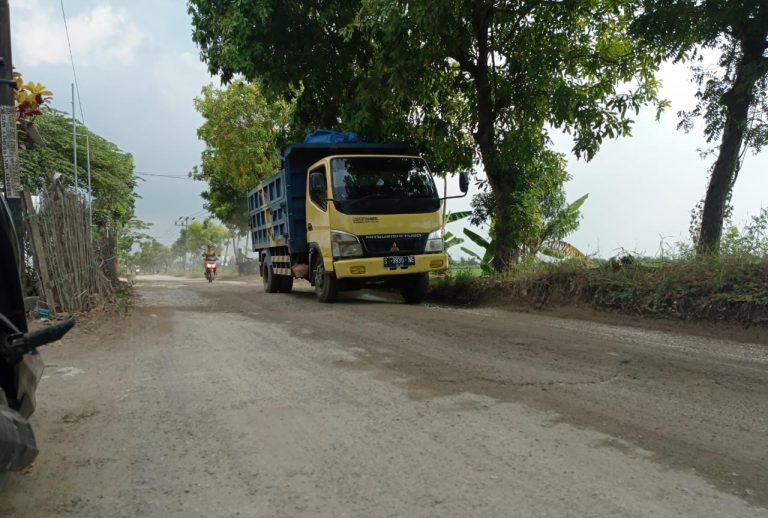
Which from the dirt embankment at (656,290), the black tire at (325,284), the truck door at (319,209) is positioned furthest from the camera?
the black tire at (325,284)

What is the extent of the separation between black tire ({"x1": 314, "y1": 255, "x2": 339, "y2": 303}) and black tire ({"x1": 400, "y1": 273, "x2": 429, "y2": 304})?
51.2 inches

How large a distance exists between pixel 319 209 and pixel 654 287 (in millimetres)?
5544

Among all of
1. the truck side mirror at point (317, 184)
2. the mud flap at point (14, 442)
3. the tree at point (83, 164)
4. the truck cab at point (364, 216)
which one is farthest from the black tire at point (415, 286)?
the mud flap at point (14, 442)

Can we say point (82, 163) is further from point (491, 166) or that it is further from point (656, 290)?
point (656, 290)

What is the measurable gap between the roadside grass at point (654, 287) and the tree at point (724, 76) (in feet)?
2.59

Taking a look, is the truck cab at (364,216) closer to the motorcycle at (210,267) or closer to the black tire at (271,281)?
the black tire at (271,281)

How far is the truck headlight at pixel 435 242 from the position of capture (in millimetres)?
10352

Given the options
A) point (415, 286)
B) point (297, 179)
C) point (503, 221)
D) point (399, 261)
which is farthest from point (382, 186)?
point (503, 221)

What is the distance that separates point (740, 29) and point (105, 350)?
31.7 ft

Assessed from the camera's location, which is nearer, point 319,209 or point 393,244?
point 393,244

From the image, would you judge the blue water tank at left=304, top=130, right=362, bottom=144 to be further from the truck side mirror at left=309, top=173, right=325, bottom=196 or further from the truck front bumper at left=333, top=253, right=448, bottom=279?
the truck front bumper at left=333, top=253, right=448, bottom=279

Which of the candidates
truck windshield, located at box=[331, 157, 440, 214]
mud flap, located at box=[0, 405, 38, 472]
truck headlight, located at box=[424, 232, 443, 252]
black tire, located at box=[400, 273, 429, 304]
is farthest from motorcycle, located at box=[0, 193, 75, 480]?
black tire, located at box=[400, 273, 429, 304]

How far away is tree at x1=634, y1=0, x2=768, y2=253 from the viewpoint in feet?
27.5

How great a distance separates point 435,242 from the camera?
10.4 metres
